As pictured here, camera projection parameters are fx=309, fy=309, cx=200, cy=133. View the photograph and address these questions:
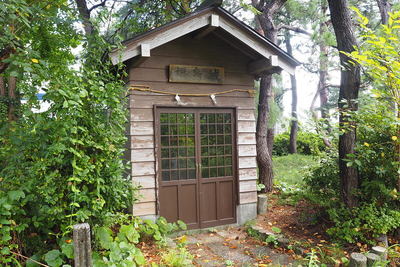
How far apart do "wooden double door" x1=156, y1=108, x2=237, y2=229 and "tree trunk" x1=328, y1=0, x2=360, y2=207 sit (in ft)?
6.40

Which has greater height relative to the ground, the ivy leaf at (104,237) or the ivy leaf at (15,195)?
the ivy leaf at (15,195)

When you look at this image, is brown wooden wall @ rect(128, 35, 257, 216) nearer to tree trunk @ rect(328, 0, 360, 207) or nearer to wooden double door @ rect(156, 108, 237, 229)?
wooden double door @ rect(156, 108, 237, 229)

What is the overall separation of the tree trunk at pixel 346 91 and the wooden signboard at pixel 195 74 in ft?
7.01

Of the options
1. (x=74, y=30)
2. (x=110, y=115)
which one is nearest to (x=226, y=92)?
(x=110, y=115)

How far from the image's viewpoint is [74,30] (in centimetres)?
813

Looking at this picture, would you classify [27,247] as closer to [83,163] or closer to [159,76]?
[83,163]

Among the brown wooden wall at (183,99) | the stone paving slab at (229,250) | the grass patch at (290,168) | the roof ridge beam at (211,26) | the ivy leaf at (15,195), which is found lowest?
the stone paving slab at (229,250)

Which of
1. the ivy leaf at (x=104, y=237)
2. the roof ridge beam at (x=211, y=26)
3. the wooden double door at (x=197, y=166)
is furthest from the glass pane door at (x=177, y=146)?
the ivy leaf at (x=104, y=237)

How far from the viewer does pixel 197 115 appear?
226 inches

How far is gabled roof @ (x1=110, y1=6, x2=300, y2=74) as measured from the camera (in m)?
4.84

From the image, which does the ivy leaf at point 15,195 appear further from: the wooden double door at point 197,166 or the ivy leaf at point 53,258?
the wooden double door at point 197,166

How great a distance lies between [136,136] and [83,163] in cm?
201

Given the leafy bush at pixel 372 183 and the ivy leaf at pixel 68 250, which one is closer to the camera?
the ivy leaf at pixel 68 250

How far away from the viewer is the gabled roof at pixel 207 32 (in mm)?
4836
